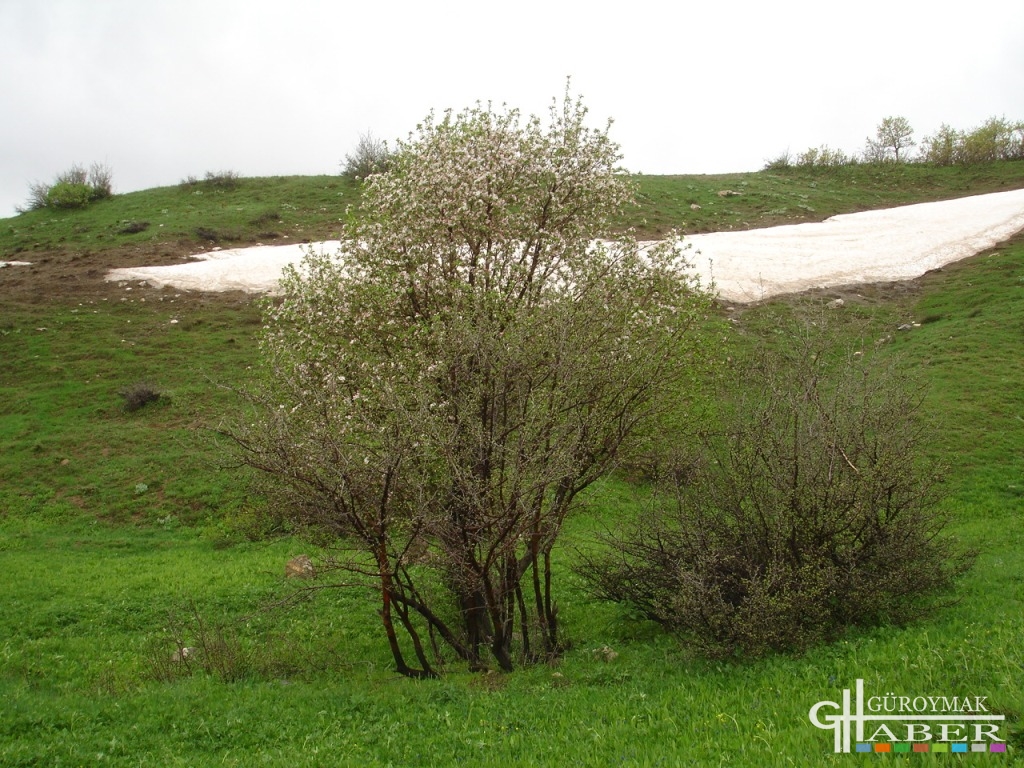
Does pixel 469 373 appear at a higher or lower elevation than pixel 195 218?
lower

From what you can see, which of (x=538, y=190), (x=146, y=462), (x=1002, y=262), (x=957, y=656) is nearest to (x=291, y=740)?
(x=957, y=656)

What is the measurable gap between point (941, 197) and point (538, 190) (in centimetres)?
4713

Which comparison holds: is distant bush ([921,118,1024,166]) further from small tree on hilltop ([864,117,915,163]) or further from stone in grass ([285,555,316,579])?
stone in grass ([285,555,316,579])

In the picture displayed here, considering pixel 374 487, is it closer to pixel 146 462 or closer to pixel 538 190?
pixel 538 190

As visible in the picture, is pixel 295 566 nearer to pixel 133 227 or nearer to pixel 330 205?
pixel 133 227

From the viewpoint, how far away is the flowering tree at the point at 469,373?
8.09 metres
